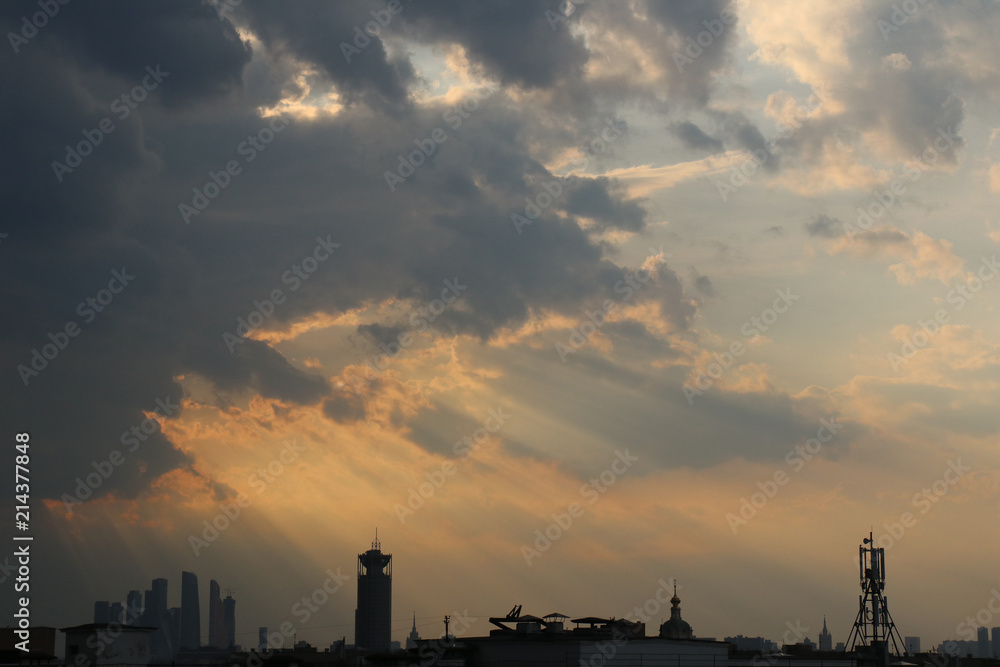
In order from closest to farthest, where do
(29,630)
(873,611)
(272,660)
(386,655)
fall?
(29,630)
(386,655)
(272,660)
(873,611)

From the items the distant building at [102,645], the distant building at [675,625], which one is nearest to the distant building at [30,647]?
the distant building at [102,645]

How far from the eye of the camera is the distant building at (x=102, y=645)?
7094cm

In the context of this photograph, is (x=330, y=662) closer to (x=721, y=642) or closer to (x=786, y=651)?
(x=721, y=642)

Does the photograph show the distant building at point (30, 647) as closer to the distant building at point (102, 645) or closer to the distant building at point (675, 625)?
the distant building at point (102, 645)

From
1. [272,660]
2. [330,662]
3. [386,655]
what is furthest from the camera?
[330,662]

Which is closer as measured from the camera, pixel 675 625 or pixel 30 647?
pixel 30 647

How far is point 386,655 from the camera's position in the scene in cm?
7675

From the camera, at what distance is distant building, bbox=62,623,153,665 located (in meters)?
70.9

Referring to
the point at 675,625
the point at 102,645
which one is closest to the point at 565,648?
the point at 102,645

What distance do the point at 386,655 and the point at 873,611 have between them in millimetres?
54299

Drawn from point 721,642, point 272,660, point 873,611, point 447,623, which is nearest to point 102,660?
point 272,660

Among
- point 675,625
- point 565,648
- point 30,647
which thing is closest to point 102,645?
point 30,647

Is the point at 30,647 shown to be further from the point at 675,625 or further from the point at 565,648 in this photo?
the point at 675,625

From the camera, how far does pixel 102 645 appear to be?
7131 centimetres
